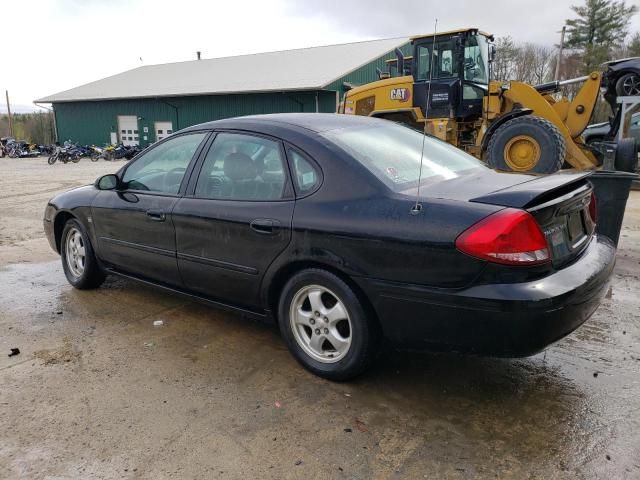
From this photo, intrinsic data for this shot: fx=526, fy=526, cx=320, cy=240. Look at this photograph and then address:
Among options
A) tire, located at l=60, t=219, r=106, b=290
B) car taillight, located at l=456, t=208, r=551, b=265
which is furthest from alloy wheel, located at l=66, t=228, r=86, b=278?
car taillight, located at l=456, t=208, r=551, b=265

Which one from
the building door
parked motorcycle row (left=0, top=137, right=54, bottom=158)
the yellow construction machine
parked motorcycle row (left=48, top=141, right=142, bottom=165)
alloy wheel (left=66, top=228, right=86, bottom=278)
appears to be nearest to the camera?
alloy wheel (left=66, top=228, right=86, bottom=278)

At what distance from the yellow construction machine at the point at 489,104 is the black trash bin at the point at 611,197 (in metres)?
4.24

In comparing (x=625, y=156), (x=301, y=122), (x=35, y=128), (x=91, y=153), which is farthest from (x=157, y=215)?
(x=35, y=128)

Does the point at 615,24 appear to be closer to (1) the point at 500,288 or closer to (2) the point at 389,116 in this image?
(2) the point at 389,116

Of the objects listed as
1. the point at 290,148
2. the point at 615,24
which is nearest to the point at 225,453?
the point at 290,148

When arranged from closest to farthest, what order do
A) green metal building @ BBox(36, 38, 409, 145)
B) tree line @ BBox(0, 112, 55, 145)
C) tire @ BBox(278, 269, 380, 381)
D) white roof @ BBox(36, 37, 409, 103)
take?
tire @ BBox(278, 269, 380, 381), green metal building @ BBox(36, 38, 409, 145), white roof @ BBox(36, 37, 409, 103), tree line @ BBox(0, 112, 55, 145)

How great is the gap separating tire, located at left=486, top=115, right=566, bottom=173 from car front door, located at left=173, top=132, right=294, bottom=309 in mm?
6100

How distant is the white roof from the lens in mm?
25547

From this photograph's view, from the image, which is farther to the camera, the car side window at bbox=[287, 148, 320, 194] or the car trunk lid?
the car side window at bbox=[287, 148, 320, 194]

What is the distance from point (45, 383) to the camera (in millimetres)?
3201

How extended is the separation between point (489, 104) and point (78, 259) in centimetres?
818

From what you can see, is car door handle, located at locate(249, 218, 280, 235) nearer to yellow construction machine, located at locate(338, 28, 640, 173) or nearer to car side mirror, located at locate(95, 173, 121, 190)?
car side mirror, located at locate(95, 173, 121, 190)

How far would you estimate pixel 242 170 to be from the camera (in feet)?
11.7

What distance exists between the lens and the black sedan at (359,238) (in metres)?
2.53
